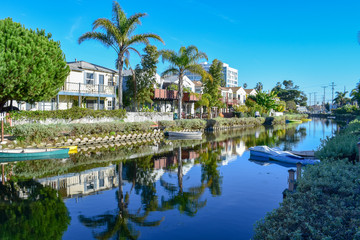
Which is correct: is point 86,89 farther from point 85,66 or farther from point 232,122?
point 232,122

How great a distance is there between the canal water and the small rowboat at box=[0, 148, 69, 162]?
109 cm

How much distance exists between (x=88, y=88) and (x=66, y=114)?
7579mm

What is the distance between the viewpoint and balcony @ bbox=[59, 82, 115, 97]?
32.5 m

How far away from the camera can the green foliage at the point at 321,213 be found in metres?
4.95

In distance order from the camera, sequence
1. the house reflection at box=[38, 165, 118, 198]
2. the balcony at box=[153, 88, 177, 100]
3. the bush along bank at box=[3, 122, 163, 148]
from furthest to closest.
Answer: the balcony at box=[153, 88, 177, 100] → the bush along bank at box=[3, 122, 163, 148] → the house reflection at box=[38, 165, 118, 198]

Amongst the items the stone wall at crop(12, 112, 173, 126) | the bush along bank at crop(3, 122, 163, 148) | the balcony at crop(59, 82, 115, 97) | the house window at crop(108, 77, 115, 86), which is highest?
the house window at crop(108, 77, 115, 86)

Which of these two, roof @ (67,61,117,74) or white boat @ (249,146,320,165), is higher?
roof @ (67,61,117,74)

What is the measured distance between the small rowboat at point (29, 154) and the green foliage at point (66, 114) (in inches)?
222

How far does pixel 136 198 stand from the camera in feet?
38.3

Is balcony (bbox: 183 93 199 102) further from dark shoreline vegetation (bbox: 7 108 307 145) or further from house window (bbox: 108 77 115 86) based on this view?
house window (bbox: 108 77 115 86)

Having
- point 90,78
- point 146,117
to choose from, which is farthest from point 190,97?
point 90,78

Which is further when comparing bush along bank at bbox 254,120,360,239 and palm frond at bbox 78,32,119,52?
palm frond at bbox 78,32,119,52

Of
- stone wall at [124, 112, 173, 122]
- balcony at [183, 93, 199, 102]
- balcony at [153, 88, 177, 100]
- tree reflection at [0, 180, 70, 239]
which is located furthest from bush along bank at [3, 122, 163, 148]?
balcony at [183, 93, 199, 102]

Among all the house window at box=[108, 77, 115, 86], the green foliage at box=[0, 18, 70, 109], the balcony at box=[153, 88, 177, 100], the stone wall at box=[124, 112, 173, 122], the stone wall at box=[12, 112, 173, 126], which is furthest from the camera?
the balcony at box=[153, 88, 177, 100]
